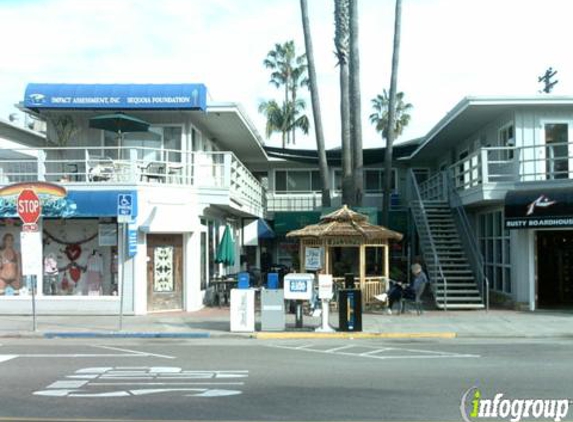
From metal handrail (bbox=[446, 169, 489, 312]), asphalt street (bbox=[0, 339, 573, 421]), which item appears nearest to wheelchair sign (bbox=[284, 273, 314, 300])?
asphalt street (bbox=[0, 339, 573, 421])

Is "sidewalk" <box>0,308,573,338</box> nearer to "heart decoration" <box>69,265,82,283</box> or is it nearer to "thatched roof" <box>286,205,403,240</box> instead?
"heart decoration" <box>69,265,82,283</box>

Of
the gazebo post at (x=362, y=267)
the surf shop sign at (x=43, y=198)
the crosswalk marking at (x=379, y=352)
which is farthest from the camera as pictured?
the gazebo post at (x=362, y=267)

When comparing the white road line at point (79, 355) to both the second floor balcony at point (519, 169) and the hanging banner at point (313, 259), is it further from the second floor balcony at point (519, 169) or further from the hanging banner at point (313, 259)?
the second floor balcony at point (519, 169)

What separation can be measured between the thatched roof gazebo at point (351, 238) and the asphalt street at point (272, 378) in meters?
6.05

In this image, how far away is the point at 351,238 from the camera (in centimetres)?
1991

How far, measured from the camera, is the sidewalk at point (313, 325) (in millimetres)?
14891

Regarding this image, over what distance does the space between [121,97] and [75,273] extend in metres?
5.37

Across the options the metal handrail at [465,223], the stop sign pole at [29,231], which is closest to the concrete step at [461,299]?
the metal handrail at [465,223]

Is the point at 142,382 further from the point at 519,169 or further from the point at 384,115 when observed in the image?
the point at 384,115

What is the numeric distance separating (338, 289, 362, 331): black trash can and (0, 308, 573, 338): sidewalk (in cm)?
26

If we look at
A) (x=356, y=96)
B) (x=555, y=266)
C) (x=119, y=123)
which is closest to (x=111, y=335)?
(x=119, y=123)

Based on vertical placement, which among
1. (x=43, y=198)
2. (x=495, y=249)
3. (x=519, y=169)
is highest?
(x=519, y=169)

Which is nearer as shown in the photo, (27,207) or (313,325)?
(27,207)

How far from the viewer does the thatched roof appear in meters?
19.7
